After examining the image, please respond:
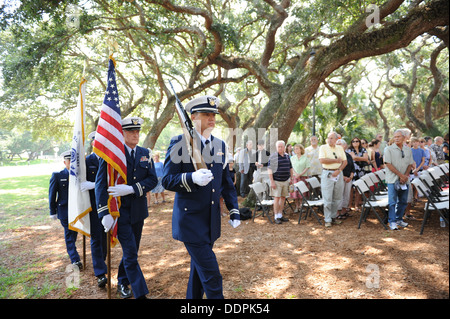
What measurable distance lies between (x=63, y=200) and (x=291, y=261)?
13.2ft

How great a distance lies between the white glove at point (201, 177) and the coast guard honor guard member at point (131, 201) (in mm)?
1385

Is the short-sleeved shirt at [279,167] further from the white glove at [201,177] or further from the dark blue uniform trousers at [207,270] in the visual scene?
the white glove at [201,177]

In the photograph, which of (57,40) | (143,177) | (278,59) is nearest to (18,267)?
(143,177)

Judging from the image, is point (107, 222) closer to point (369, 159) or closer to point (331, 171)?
point (331, 171)

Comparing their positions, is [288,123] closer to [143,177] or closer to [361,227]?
[361,227]

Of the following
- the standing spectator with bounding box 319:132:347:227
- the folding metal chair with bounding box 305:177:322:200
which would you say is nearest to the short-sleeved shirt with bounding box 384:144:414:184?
the standing spectator with bounding box 319:132:347:227

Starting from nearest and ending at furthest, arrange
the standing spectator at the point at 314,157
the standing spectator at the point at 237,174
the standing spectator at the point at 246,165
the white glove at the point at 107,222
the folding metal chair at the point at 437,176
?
the white glove at the point at 107,222 → the folding metal chair at the point at 437,176 → the standing spectator at the point at 314,157 → the standing spectator at the point at 246,165 → the standing spectator at the point at 237,174

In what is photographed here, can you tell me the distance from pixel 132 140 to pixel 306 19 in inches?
396

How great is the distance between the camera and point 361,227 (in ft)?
22.5

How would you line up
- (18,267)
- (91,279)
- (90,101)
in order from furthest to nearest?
(90,101) < (18,267) < (91,279)

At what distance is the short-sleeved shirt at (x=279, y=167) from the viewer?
25.4 feet

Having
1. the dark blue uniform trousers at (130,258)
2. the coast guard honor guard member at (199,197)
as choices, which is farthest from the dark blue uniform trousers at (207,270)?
the dark blue uniform trousers at (130,258)

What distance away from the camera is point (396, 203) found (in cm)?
650

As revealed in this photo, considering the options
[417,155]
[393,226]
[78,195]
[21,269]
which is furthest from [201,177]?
[417,155]
